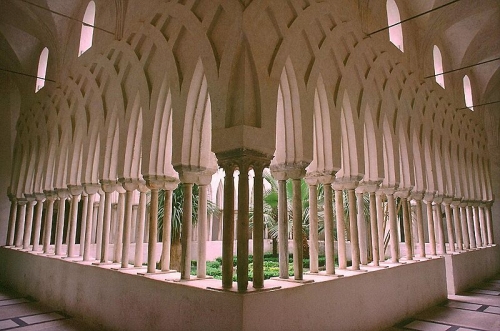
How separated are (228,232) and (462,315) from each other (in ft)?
14.4

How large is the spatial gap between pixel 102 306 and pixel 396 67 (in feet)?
21.1

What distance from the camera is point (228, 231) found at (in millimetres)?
3602

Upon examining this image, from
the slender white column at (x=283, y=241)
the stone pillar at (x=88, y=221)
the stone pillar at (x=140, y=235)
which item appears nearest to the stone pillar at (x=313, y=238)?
the slender white column at (x=283, y=241)

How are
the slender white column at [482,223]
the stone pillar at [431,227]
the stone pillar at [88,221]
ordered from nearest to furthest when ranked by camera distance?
1. the stone pillar at [88,221]
2. the stone pillar at [431,227]
3. the slender white column at [482,223]

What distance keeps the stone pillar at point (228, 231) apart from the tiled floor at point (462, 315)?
2.76m

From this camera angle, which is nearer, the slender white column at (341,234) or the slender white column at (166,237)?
the slender white column at (166,237)

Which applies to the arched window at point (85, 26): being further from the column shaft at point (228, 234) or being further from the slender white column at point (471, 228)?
the slender white column at point (471, 228)

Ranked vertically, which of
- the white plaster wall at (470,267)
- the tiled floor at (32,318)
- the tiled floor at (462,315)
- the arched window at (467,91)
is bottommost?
the tiled floor at (462,315)

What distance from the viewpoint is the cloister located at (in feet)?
12.4

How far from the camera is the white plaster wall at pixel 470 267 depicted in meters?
7.84

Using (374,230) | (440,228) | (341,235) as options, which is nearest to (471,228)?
(440,228)

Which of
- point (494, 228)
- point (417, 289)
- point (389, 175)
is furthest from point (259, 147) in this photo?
point (494, 228)

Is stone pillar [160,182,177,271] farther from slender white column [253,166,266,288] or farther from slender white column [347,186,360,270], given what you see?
slender white column [347,186,360,270]

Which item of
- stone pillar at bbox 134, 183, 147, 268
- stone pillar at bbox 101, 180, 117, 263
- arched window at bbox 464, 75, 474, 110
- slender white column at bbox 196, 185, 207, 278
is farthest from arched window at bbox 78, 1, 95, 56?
arched window at bbox 464, 75, 474, 110
